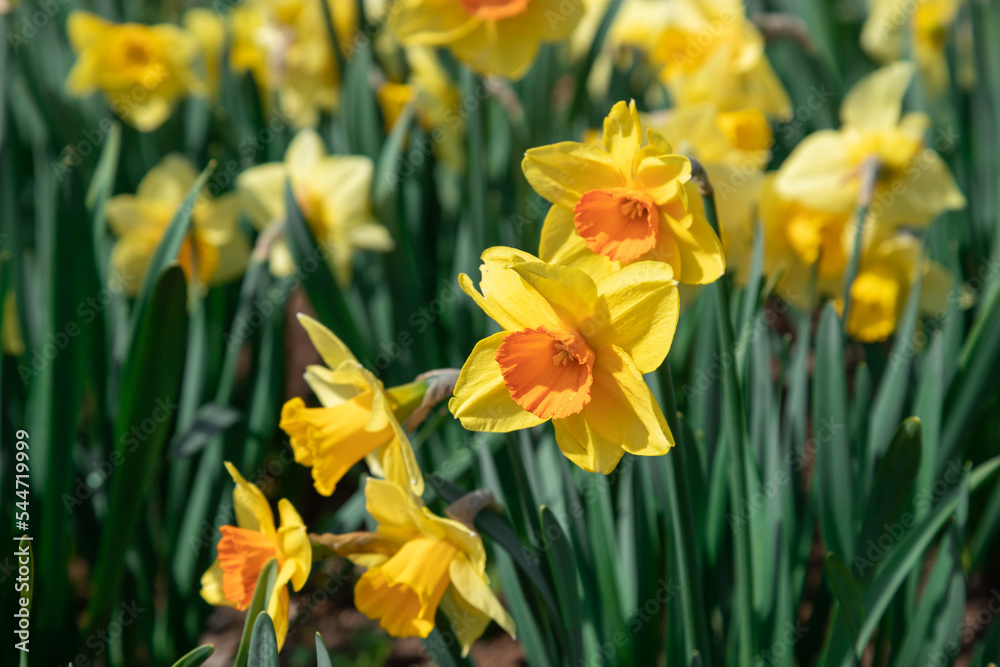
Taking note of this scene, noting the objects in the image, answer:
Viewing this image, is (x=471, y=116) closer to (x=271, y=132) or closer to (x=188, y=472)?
(x=271, y=132)

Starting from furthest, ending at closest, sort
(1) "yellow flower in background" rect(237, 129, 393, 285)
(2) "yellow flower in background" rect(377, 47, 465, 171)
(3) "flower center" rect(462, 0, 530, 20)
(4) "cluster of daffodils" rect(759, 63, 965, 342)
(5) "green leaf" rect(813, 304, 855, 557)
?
(2) "yellow flower in background" rect(377, 47, 465, 171)
(1) "yellow flower in background" rect(237, 129, 393, 285)
(4) "cluster of daffodils" rect(759, 63, 965, 342)
(3) "flower center" rect(462, 0, 530, 20)
(5) "green leaf" rect(813, 304, 855, 557)

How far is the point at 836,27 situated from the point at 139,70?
7.41ft

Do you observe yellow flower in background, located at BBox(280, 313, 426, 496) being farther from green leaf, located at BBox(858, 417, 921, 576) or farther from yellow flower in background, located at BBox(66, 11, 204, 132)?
yellow flower in background, located at BBox(66, 11, 204, 132)

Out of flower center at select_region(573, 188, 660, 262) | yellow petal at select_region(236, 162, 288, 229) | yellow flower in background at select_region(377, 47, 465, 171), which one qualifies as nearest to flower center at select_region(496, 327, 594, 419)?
flower center at select_region(573, 188, 660, 262)

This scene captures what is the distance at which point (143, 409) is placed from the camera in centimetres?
132

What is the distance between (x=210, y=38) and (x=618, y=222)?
85.3 inches

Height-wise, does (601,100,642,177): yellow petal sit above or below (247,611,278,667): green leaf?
above

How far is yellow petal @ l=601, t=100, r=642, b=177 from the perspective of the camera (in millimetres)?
833

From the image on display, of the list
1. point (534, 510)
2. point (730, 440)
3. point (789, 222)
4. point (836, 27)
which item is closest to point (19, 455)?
point (534, 510)

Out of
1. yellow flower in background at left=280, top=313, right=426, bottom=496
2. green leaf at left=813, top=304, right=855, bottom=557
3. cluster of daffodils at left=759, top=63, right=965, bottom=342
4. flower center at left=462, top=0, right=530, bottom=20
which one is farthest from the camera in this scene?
cluster of daffodils at left=759, top=63, right=965, bottom=342

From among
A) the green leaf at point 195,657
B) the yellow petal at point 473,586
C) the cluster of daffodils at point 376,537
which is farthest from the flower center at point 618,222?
the green leaf at point 195,657

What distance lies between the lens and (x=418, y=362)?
5.73 feet

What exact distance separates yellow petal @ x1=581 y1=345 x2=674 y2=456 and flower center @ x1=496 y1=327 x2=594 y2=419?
0.06 feet

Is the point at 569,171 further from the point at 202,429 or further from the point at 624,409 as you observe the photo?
the point at 202,429
